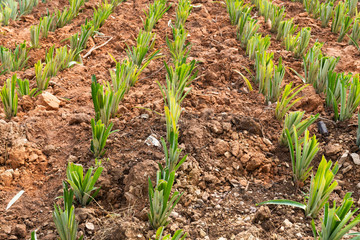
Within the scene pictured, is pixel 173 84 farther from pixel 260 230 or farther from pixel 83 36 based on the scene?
pixel 83 36

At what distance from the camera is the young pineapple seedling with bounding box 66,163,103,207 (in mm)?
1761

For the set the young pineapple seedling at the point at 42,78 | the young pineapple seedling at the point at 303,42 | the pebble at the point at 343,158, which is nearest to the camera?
the pebble at the point at 343,158

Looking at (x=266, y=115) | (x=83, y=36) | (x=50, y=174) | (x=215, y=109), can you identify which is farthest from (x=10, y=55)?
(x=266, y=115)

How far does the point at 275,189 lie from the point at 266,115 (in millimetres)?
691

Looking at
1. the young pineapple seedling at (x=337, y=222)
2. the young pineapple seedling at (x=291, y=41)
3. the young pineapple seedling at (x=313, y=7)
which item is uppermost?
the young pineapple seedling at (x=313, y=7)

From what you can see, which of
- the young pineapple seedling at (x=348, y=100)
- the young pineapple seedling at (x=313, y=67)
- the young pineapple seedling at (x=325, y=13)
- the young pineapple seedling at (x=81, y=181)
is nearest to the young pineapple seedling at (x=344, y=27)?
the young pineapple seedling at (x=325, y=13)

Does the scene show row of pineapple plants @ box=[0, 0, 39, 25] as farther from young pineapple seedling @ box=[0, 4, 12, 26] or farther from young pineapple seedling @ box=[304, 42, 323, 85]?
young pineapple seedling @ box=[304, 42, 323, 85]

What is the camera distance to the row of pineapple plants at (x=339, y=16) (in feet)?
12.5

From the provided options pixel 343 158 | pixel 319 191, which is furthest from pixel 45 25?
pixel 319 191

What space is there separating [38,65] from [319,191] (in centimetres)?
216

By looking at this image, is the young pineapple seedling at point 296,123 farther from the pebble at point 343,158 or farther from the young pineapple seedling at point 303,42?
the young pineapple seedling at point 303,42

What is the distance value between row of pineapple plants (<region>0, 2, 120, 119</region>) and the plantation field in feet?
0.17

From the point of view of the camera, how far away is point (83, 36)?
11.5 feet

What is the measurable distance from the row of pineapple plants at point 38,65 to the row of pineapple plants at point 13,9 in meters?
1.01
